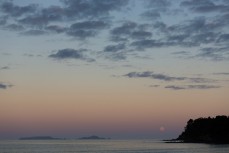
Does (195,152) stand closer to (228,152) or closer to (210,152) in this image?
(210,152)

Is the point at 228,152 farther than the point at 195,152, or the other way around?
the point at 195,152

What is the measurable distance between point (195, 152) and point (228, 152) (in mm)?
14039

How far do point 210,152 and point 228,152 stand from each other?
30.3ft

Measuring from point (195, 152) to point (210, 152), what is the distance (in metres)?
5.21

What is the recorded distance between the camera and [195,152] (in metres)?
138

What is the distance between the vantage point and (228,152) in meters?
126

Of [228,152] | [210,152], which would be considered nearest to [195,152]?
[210,152]

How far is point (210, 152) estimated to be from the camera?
13438cm

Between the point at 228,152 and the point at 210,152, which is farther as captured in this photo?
the point at 210,152
